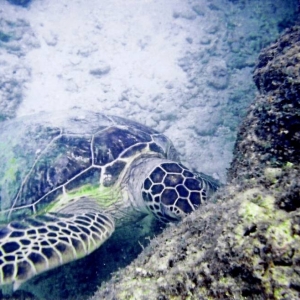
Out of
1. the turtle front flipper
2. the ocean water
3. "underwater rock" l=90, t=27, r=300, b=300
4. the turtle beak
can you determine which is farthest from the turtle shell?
"underwater rock" l=90, t=27, r=300, b=300

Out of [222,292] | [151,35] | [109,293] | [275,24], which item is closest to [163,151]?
[109,293]

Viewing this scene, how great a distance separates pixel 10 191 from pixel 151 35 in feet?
17.6

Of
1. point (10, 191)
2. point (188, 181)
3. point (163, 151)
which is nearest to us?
point (188, 181)

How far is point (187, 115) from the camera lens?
533 cm

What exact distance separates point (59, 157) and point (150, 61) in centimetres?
412

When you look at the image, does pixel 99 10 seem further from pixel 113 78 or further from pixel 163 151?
pixel 163 151

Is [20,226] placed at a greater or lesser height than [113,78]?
lesser

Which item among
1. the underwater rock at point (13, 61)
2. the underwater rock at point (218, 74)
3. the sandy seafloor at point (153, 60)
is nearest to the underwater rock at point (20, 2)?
the sandy seafloor at point (153, 60)

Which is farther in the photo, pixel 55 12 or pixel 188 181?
pixel 55 12

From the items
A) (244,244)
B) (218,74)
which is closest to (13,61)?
(218,74)

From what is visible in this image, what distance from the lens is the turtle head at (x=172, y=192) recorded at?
2.56 m

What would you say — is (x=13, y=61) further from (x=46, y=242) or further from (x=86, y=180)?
(x=46, y=242)

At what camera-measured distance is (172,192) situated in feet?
8.87

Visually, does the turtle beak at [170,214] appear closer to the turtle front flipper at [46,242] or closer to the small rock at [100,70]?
the turtle front flipper at [46,242]
